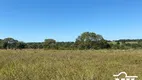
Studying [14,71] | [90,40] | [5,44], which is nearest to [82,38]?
[90,40]

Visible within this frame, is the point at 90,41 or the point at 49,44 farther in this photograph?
the point at 90,41

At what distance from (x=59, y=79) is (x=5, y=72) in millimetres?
1584

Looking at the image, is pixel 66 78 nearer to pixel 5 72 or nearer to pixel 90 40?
pixel 5 72

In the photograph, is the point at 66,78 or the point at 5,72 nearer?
the point at 66,78

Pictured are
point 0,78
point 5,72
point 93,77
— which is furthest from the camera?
point 5,72

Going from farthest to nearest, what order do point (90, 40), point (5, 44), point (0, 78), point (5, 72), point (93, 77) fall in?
point (90, 40), point (5, 44), point (5, 72), point (0, 78), point (93, 77)

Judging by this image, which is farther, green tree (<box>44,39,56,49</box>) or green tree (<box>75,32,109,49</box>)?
green tree (<box>75,32,109,49</box>)

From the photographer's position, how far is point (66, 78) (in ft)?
13.9

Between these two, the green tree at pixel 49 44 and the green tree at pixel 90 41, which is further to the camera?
the green tree at pixel 90 41

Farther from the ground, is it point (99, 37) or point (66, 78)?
point (99, 37)

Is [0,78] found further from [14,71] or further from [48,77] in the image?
[48,77]

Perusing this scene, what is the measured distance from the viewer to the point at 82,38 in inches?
2680

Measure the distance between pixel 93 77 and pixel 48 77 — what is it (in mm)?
1114

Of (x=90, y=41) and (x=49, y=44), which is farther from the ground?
(x=90, y=41)
